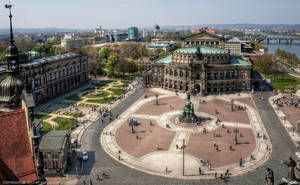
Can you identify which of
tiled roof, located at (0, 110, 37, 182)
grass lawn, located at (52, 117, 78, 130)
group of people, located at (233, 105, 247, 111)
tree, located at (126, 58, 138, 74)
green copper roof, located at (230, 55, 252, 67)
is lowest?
grass lawn, located at (52, 117, 78, 130)

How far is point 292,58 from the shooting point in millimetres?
181750

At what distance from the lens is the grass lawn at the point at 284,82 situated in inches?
4442

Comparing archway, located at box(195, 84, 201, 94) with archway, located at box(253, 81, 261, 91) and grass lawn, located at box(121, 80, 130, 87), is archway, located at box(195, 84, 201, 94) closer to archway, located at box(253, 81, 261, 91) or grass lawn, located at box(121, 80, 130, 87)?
archway, located at box(253, 81, 261, 91)

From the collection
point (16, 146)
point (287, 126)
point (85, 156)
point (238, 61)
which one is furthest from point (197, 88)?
point (16, 146)

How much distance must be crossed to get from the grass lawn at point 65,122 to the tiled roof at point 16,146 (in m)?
47.6

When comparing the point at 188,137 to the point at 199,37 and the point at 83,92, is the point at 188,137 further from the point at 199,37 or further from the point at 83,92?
the point at 199,37

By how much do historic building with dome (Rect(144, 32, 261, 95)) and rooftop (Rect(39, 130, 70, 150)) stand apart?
66.0 metres

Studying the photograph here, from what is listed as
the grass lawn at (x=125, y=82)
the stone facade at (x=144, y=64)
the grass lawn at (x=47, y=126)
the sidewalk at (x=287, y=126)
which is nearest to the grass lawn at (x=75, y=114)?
the grass lawn at (x=47, y=126)

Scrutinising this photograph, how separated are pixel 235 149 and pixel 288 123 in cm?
2536

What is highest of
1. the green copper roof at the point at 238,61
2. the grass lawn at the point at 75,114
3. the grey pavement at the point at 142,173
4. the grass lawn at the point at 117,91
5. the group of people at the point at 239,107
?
the green copper roof at the point at 238,61

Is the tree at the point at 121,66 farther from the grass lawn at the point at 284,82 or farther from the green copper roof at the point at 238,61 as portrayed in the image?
the grass lawn at the point at 284,82

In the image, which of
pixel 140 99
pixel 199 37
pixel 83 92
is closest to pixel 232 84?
pixel 199 37

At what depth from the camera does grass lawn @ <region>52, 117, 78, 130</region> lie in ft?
232

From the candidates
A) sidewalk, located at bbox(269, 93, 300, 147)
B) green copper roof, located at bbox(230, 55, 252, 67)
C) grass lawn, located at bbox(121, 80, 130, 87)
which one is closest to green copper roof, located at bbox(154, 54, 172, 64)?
grass lawn, located at bbox(121, 80, 130, 87)
